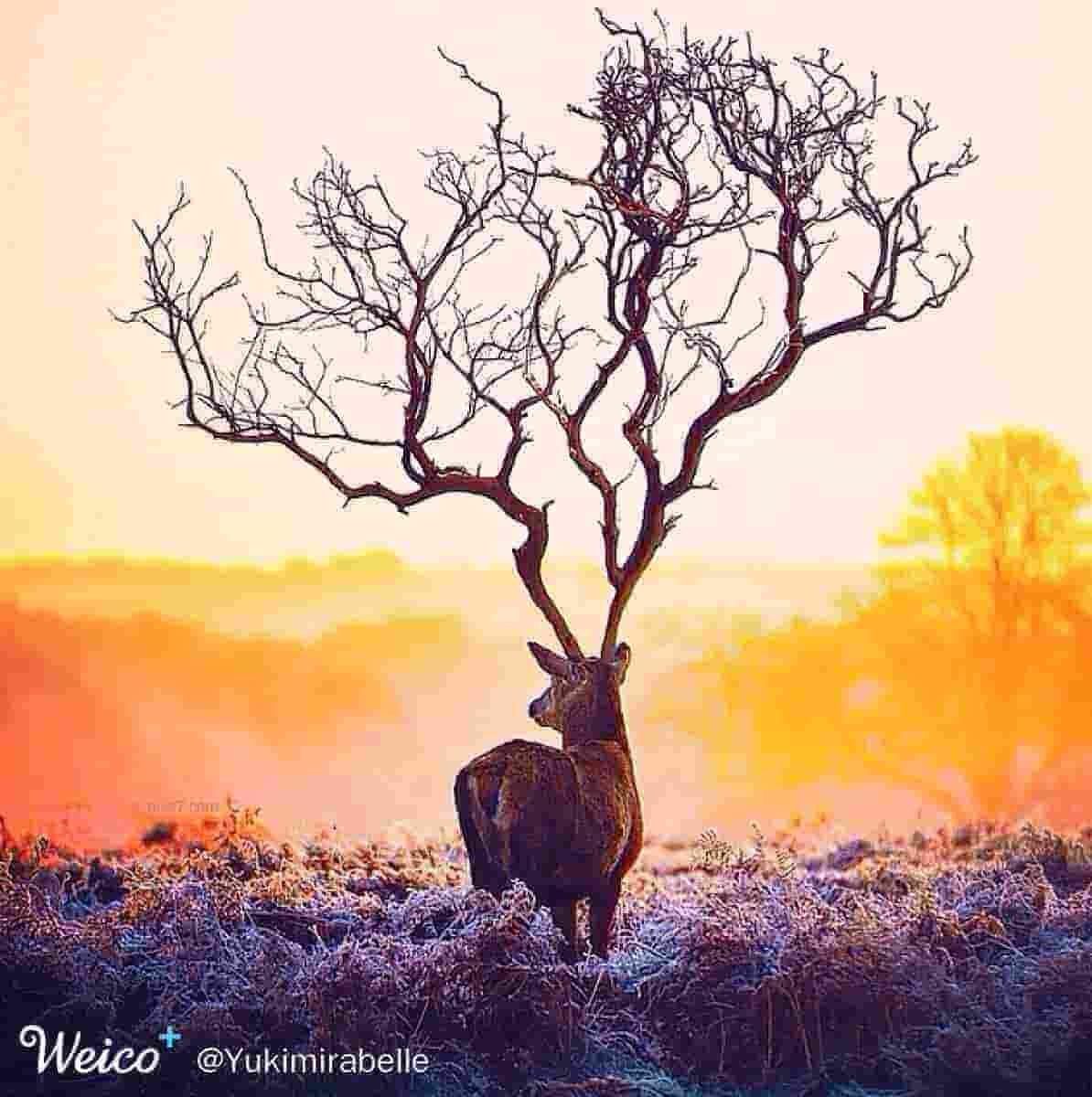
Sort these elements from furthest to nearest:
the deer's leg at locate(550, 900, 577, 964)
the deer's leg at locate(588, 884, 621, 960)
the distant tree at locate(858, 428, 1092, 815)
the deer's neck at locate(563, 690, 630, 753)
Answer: the distant tree at locate(858, 428, 1092, 815), the deer's neck at locate(563, 690, 630, 753), the deer's leg at locate(588, 884, 621, 960), the deer's leg at locate(550, 900, 577, 964)

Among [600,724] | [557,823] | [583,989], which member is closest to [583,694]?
[600,724]

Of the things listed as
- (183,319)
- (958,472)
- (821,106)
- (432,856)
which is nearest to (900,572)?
(958,472)

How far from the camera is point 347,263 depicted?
23.0ft

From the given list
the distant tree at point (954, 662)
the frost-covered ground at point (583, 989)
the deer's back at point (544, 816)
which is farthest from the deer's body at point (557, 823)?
the distant tree at point (954, 662)

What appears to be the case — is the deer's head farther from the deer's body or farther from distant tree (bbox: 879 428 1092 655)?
distant tree (bbox: 879 428 1092 655)

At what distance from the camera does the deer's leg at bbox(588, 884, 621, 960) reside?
630cm

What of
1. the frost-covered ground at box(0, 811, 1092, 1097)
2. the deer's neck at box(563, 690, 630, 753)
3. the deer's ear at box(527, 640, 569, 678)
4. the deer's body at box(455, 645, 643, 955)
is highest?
the deer's ear at box(527, 640, 569, 678)

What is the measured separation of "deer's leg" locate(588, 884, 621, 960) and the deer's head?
0.61m

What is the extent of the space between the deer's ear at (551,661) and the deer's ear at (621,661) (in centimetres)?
18

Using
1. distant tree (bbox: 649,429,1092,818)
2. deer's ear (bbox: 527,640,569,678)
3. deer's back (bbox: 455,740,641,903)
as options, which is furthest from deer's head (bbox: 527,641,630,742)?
distant tree (bbox: 649,429,1092,818)

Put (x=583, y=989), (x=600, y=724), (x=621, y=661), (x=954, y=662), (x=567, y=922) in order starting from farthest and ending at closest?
(x=954, y=662)
(x=621, y=661)
(x=600, y=724)
(x=567, y=922)
(x=583, y=989)

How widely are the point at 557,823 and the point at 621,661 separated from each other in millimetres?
889

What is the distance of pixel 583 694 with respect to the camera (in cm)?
649

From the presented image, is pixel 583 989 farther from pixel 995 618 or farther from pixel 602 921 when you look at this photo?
pixel 995 618
